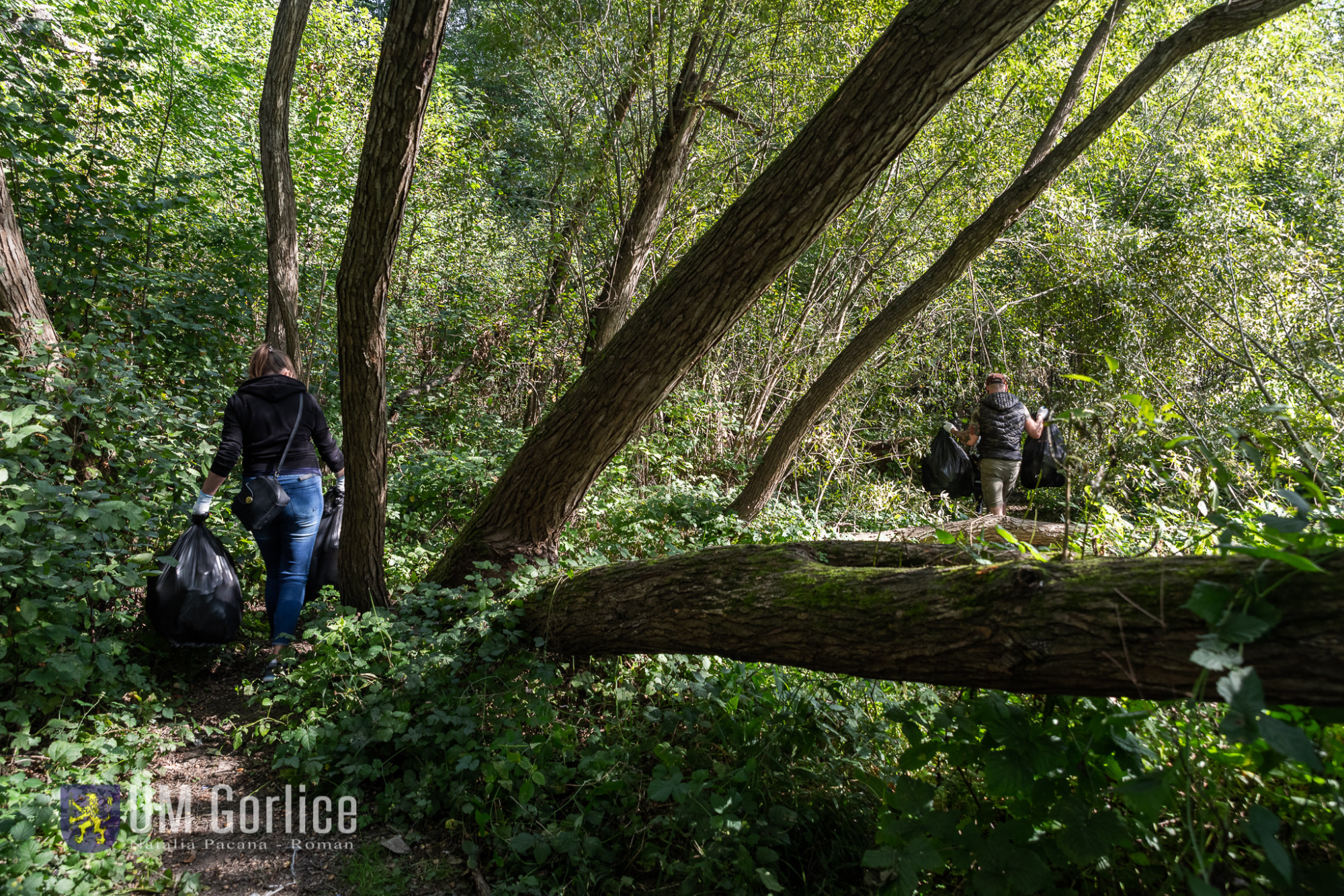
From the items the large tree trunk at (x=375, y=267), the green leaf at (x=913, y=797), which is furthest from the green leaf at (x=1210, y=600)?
the large tree trunk at (x=375, y=267)

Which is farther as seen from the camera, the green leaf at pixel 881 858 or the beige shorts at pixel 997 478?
the beige shorts at pixel 997 478

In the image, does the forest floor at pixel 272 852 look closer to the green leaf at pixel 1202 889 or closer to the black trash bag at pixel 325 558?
the black trash bag at pixel 325 558

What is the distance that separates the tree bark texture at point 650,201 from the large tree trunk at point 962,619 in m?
3.87

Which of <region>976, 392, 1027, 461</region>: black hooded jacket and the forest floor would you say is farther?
<region>976, 392, 1027, 461</region>: black hooded jacket

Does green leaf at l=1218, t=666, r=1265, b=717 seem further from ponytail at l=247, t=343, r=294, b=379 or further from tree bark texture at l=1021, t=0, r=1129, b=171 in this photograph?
tree bark texture at l=1021, t=0, r=1129, b=171

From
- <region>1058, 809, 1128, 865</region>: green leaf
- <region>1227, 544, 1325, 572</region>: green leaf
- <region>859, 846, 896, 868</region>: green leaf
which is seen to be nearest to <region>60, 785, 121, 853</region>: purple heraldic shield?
<region>859, 846, 896, 868</region>: green leaf

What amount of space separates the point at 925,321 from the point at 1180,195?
21.4 feet

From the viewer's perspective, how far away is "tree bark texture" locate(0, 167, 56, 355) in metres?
3.72

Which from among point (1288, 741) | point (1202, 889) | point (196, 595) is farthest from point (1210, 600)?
point (196, 595)

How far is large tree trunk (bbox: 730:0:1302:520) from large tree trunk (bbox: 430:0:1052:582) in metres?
2.66

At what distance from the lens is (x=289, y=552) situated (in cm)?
373

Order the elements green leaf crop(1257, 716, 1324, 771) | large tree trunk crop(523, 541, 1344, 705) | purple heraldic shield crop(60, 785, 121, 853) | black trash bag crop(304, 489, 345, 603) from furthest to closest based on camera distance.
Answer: black trash bag crop(304, 489, 345, 603) → purple heraldic shield crop(60, 785, 121, 853) → large tree trunk crop(523, 541, 1344, 705) → green leaf crop(1257, 716, 1324, 771)

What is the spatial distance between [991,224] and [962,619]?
428cm

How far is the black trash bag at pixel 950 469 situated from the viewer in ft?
24.8
